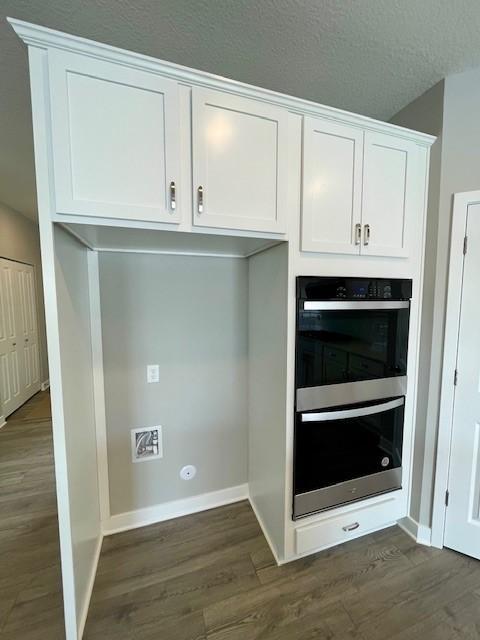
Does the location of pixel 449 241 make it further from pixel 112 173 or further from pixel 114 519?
pixel 114 519

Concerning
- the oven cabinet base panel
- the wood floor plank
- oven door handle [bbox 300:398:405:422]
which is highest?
oven door handle [bbox 300:398:405:422]

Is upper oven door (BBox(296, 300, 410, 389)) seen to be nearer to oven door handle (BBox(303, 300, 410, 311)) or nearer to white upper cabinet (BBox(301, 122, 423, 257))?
oven door handle (BBox(303, 300, 410, 311))

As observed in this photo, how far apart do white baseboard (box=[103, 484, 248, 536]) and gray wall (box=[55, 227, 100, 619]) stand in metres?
0.16

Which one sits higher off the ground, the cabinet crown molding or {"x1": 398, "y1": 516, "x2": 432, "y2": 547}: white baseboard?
the cabinet crown molding

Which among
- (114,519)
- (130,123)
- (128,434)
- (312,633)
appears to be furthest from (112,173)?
(312,633)

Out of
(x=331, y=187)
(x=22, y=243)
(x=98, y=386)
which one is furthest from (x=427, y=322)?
(x=22, y=243)

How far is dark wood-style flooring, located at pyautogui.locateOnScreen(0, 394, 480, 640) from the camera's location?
133cm

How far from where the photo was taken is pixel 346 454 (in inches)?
66.4

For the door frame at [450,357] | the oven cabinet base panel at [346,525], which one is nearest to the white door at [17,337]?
the oven cabinet base panel at [346,525]

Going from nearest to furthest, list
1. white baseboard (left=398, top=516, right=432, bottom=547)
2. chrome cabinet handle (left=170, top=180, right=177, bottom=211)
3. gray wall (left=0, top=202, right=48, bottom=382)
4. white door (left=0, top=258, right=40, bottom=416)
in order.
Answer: chrome cabinet handle (left=170, top=180, right=177, bottom=211) < white baseboard (left=398, top=516, right=432, bottom=547) < white door (left=0, top=258, right=40, bottom=416) < gray wall (left=0, top=202, right=48, bottom=382)

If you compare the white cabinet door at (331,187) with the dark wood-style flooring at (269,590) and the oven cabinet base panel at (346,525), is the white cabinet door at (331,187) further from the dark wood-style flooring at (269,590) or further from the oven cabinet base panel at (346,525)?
the dark wood-style flooring at (269,590)

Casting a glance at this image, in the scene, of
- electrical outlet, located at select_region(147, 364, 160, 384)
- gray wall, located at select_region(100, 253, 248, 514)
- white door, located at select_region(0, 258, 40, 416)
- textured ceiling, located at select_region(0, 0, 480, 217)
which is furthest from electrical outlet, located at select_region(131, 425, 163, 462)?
white door, located at select_region(0, 258, 40, 416)

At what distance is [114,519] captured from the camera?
188 centimetres

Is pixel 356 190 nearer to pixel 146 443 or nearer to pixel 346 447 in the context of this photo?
pixel 346 447
